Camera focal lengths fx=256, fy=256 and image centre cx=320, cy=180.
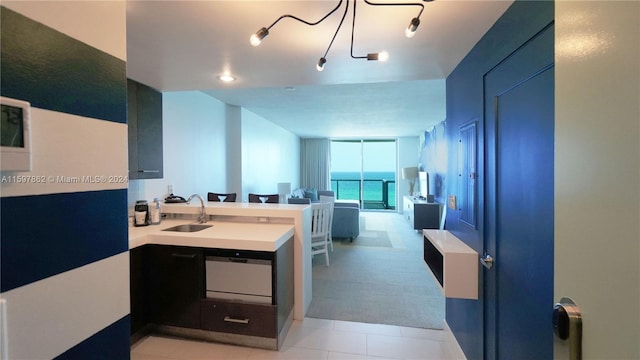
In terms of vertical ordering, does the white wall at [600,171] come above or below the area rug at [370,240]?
above

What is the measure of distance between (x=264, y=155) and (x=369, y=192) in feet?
16.5

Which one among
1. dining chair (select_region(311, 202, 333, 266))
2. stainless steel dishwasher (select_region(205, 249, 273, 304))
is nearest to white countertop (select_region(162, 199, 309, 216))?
stainless steel dishwasher (select_region(205, 249, 273, 304))

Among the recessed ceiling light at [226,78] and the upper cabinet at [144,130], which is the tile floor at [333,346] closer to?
the upper cabinet at [144,130]

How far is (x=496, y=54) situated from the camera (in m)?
1.43

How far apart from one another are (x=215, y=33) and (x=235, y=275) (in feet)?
5.67

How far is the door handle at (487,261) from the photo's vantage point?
59.6 inches

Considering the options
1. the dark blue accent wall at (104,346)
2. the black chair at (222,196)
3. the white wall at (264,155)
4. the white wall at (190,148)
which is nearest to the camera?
the dark blue accent wall at (104,346)

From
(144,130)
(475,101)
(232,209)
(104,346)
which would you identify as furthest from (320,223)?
(104,346)

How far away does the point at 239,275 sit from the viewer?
2008mm

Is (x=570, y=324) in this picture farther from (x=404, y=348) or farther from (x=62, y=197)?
(x=404, y=348)

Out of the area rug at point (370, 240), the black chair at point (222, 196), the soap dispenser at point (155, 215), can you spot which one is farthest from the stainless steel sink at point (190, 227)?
the area rug at point (370, 240)

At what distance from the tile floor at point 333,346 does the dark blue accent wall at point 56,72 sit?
75.6 inches

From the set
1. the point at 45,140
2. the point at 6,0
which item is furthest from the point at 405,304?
the point at 6,0

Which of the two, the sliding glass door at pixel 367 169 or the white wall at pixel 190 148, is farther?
the sliding glass door at pixel 367 169
